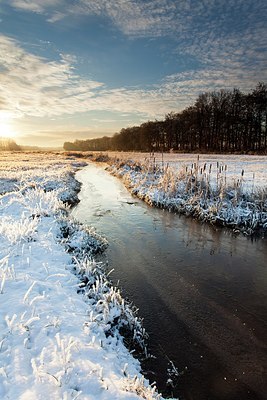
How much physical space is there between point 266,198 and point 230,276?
18.9 ft

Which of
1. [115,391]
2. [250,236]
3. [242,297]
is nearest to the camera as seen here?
[115,391]

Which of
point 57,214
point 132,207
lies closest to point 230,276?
point 57,214

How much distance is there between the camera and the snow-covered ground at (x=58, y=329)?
11.3 ft

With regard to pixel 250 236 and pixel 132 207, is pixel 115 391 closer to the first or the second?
pixel 250 236

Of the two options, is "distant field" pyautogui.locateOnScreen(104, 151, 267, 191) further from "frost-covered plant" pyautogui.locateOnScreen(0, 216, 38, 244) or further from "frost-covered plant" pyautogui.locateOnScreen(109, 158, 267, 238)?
"frost-covered plant" pyautogui.locateOnScreen(0, 216, 38, 244)

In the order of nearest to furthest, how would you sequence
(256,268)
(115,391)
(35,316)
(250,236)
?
(115,391)
(35,316)
(256,268)
(250,236)

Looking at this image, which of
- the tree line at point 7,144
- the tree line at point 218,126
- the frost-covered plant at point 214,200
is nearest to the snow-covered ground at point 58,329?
the frost-covered plant at point 214,200

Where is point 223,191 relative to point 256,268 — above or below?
above

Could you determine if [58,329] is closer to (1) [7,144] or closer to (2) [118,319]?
(2) [118,319]

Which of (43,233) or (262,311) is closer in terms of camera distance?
(262,311)

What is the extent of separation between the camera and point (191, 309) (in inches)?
247

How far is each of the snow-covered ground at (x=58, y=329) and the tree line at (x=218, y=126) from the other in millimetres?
40792

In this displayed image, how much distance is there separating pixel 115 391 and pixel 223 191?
36.8 ft

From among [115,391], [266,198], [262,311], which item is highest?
[266,198]
